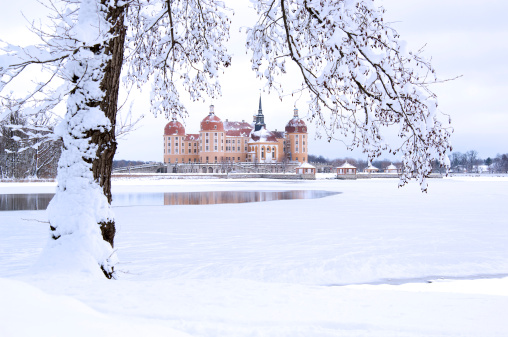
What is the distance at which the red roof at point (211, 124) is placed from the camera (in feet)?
360

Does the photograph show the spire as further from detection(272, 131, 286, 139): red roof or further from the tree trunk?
the tree trunk

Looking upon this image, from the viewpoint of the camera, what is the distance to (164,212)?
2003 cm

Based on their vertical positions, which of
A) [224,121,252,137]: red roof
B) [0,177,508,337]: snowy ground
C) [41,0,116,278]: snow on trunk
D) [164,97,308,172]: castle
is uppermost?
[224,121,252,137]: red roof

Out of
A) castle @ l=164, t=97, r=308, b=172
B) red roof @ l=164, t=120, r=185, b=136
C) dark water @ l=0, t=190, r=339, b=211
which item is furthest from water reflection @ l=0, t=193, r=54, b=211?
red roof @ l=164, t=120, r=185, b=136

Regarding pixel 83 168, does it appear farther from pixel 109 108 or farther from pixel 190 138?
pixel 190 138

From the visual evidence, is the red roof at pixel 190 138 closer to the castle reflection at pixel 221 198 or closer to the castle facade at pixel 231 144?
the castle facade at pixel 231 144

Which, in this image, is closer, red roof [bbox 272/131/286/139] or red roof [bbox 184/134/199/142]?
red roof [bbox 184/134/199/142]

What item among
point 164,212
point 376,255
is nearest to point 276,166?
point 164,212

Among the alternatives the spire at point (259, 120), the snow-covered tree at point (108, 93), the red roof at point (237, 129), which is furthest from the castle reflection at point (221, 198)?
the spire at point (259, 120)

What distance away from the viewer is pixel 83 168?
5.50 metres

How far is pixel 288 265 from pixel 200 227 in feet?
19.9

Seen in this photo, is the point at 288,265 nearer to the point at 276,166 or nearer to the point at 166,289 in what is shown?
the point at 166,289

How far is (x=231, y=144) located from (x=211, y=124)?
920cm

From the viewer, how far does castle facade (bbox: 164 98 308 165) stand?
363ft
